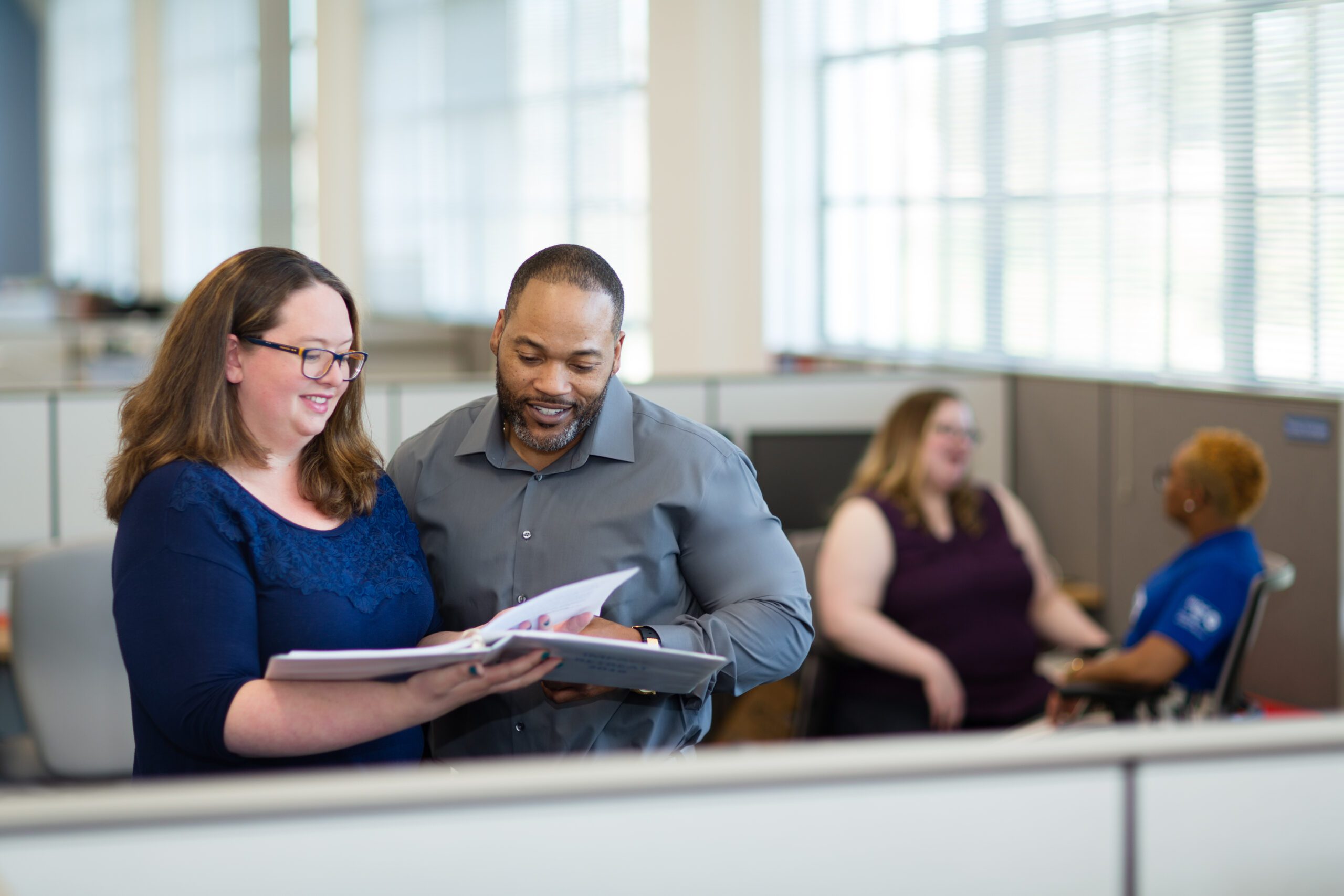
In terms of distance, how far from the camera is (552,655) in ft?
4.02

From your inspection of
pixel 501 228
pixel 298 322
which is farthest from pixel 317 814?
pixel 501 228

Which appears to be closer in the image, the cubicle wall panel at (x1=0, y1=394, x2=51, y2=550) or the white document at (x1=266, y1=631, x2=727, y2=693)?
the white document at (x1=266, y1=631, x2=727, y2=693)

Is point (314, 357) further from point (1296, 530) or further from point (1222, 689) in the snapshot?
point (1296, 530)

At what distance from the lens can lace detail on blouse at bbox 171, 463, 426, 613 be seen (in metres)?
1.26

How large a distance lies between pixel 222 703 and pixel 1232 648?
79.6 inches

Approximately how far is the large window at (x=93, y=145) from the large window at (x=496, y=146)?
15.1 ft

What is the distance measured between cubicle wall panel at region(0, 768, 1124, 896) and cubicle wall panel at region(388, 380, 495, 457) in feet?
8.85

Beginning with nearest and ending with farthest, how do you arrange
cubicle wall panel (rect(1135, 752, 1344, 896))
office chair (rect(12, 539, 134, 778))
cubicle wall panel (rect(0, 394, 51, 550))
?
1. cubicle wall panel (rect(1135, 752, 1344, 896))
2. office chair (rect(12, 539, 134, 778))
3. cubicle wall panel (rect(0, 394, 51, 550))

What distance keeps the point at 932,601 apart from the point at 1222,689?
63 cm

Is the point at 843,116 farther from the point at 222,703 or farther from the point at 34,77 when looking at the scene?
the point at 34,77

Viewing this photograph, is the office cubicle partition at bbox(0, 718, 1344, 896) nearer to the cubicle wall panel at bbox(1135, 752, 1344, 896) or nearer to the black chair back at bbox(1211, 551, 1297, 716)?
the cubicle wall panel at bbox(1135, 752, 1344, 896)

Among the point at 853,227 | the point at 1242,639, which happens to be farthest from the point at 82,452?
the point at 853,227

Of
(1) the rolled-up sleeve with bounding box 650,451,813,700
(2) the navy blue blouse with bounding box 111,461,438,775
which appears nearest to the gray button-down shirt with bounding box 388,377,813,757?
(1) the rolled-up sleeve with bounding box 650,451,813,700

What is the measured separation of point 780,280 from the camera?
5672 mm
